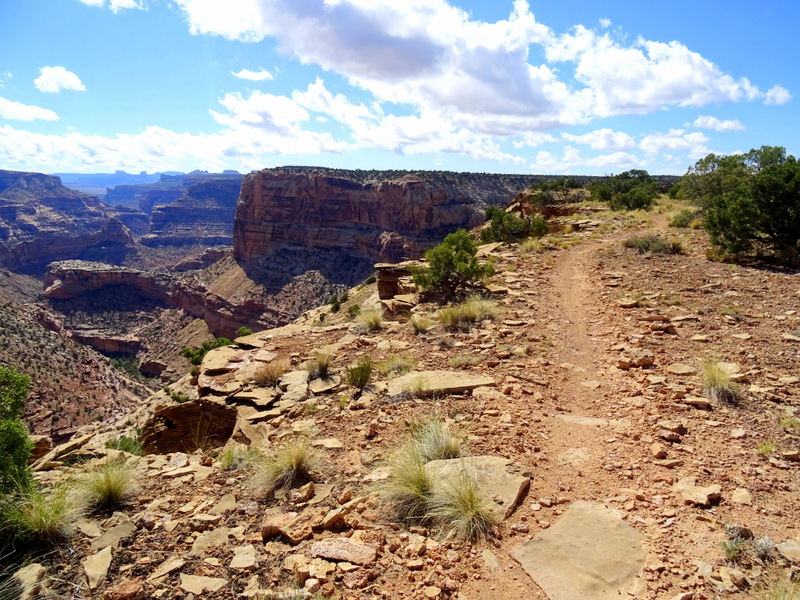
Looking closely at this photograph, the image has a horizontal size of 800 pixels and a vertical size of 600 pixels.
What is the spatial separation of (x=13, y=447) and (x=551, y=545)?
5.05m

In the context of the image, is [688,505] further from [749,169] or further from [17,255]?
[17,255]

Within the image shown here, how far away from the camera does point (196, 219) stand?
159750mm

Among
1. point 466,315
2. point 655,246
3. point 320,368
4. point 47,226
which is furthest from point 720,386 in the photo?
point 47,226

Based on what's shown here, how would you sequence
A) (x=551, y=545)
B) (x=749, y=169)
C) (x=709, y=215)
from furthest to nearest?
(x=749, y=169), (x=709, y=215), (x=551, y=545)

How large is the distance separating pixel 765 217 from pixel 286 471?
1416 centimetres

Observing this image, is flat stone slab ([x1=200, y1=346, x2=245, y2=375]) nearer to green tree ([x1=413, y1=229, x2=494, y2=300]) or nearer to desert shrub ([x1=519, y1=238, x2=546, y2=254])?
green tree ([x1=413, y1=229, x2=494, y2=300])

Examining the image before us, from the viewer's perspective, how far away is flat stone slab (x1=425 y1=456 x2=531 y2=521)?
400 centimetres

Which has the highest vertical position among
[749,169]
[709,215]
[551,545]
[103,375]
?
[749,169]

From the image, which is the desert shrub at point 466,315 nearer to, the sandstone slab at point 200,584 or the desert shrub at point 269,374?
the desert shrub at point 269,374

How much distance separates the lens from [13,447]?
15.0 ft

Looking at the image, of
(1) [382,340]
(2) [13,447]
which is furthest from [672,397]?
(2) [13,447]

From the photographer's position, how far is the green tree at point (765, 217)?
40.4 feet

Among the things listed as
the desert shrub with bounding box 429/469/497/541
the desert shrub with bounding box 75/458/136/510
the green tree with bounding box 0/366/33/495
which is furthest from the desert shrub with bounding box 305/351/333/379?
the desert shrub with bounding box 429/469/497/541

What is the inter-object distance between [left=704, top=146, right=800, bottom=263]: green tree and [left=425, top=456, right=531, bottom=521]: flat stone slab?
12.1 metres
